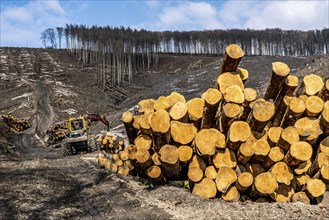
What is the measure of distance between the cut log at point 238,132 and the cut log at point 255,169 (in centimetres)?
55

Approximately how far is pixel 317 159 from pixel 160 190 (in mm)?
3101

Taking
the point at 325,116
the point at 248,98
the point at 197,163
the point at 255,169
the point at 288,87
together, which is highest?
the point at 288,87

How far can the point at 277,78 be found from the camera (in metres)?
6.41

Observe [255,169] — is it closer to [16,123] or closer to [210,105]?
[210,105]

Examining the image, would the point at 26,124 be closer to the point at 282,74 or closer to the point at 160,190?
the point at 160,190

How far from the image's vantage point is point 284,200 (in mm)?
6484

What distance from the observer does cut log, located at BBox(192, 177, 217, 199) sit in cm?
665

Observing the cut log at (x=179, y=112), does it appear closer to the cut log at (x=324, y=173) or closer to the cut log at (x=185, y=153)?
the cut log at (x=185, y=153)

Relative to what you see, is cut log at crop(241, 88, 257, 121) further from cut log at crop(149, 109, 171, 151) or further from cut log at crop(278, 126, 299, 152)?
cut log at crop(149, 109, 171, 151)

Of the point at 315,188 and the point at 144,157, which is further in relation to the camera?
the point at 144,157

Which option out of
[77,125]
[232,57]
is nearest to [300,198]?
[232,57]

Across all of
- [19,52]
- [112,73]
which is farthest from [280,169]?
[19,52]

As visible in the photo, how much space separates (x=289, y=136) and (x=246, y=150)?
78cm

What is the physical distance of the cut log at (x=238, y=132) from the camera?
251 inches
